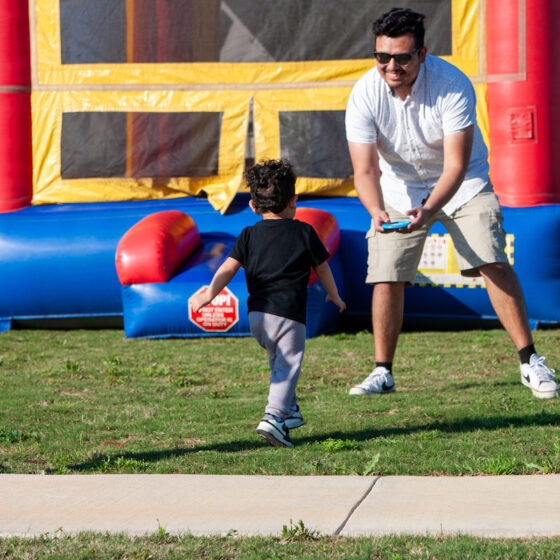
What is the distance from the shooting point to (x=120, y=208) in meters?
9.30

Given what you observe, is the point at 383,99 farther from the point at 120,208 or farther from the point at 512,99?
the point at 120,208

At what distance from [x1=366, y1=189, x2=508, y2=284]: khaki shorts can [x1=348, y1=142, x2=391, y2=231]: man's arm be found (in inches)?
9.0

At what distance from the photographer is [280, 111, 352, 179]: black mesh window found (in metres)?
9.41

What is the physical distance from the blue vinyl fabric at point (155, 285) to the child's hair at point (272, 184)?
3.72 meters

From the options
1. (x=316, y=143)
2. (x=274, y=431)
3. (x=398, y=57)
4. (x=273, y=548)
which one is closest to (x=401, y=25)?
(x=398, y=57)

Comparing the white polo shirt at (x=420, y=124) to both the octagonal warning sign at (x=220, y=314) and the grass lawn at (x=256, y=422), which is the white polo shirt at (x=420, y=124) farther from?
the octagonal warning sign at (x=220, y=314)

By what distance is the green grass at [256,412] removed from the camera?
13.0 feet

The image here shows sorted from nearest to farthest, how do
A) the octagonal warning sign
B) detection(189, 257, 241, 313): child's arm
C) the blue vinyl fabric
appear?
detection(189, 257, 241, 313): child's arm, the octagonal warning sign, the blue vinyl fabric

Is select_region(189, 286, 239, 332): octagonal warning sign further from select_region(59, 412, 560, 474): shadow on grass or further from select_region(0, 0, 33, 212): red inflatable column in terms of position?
select_region(59, 412, 560, 474): shadow on grass

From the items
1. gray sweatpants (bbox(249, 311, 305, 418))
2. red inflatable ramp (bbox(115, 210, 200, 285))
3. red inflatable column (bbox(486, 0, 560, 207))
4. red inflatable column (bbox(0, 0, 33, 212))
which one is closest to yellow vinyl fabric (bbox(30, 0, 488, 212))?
red inflatable column (bbox(0, 0, 33, 212))

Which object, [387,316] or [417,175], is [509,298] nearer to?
[387,316]

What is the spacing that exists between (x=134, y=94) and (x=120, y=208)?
1262mm

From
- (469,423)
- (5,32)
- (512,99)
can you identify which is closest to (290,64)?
(512,99)

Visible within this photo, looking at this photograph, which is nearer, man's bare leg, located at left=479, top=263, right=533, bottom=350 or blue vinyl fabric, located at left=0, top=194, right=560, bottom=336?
man's bare leg, located at left=479, top=263, right=533, bottom=350
